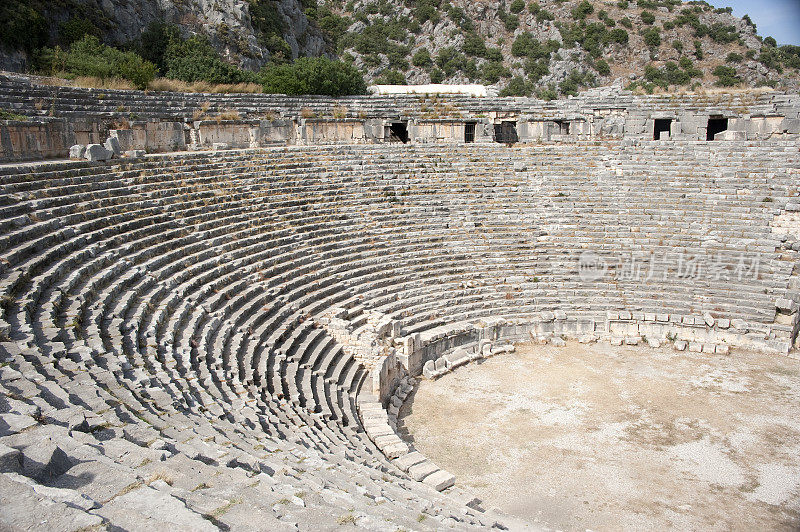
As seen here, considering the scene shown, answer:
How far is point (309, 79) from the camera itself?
23297 millimetres

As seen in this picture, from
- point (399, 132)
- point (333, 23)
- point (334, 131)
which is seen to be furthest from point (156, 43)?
point (333, 23)

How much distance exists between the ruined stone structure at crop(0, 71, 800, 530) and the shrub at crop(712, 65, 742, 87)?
917 inches

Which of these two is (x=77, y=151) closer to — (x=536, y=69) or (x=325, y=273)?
(x=325, y=273)

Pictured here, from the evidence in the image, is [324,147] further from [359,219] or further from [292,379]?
[292,379]

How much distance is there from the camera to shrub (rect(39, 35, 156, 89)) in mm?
19000

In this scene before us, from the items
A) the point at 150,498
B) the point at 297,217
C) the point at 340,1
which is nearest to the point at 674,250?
the point at 297,217

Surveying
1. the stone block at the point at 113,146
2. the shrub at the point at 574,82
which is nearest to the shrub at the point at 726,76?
the shrub at the point at 574,82

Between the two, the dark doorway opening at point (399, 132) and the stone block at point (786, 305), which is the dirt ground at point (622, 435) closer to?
the stone block at point (786, 305)

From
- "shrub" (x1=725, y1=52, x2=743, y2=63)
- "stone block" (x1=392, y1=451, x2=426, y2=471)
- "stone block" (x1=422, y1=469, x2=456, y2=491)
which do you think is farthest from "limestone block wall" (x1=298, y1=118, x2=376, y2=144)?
"shrub" (x1=725, y1=52, x2=743, y2=63)

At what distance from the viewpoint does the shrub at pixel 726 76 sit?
42.3m

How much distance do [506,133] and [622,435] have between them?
576 inches

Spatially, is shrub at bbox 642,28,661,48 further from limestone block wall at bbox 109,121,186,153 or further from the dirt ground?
limestone block wall at bbox 109,121,186,153

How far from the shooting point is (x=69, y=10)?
24531 mm

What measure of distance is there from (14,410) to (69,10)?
25.2 m
